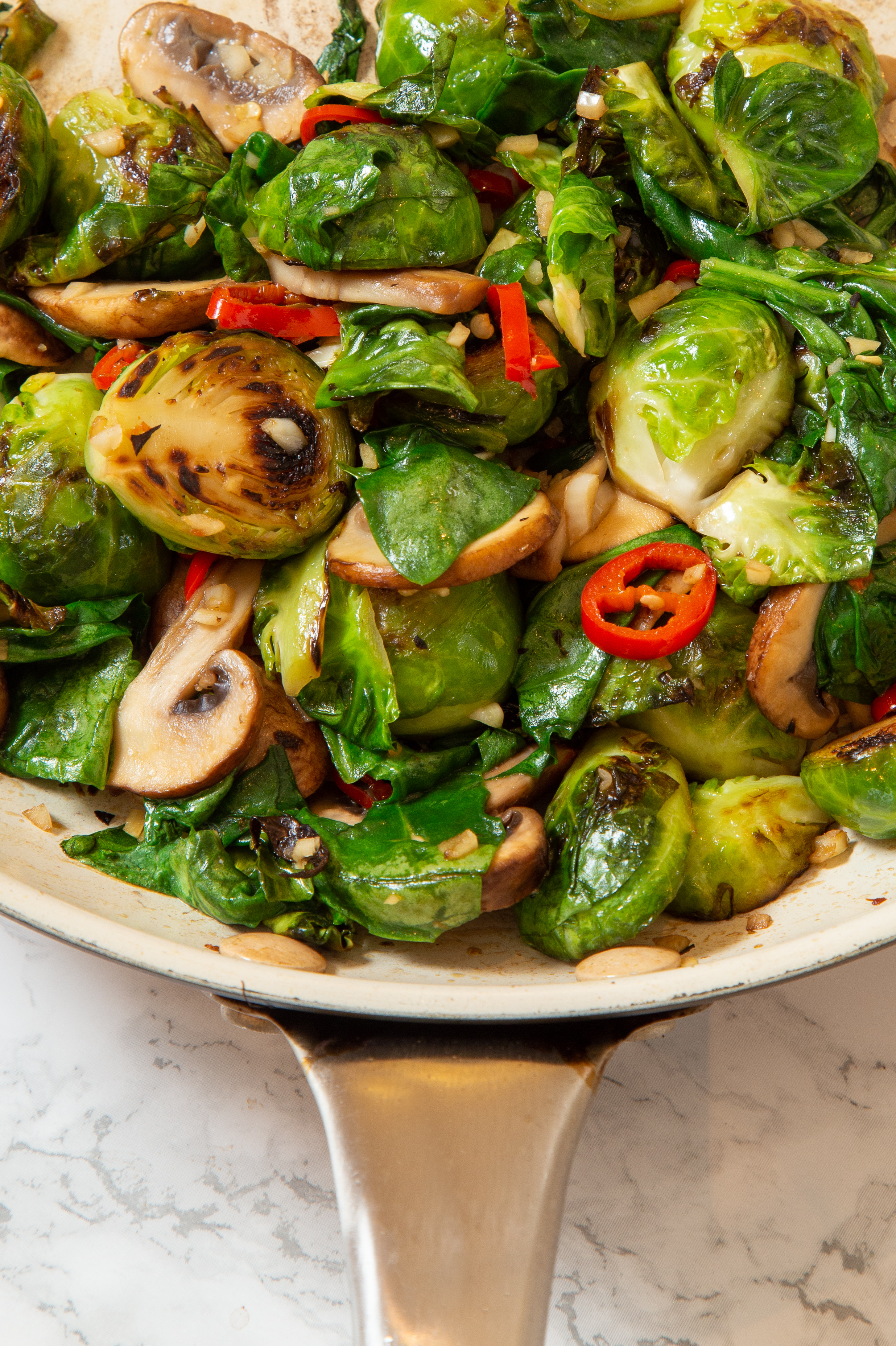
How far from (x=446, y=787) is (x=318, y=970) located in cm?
55

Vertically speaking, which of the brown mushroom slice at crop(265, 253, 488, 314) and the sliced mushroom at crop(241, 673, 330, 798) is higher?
the brown mushroom slice at crop(265, 253, 488, 314)

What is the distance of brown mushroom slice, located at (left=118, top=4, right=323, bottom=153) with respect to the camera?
A: 2.91m

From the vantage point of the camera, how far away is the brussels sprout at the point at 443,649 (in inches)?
93.4

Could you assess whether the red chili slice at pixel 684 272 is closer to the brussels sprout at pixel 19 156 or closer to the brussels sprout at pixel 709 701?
the brussels sprout at pixel 709 701

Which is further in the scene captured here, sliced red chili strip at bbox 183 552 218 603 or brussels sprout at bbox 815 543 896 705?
sliced red chili strip at bbox 183 552 218 603

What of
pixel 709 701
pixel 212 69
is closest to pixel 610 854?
pixel 709 701

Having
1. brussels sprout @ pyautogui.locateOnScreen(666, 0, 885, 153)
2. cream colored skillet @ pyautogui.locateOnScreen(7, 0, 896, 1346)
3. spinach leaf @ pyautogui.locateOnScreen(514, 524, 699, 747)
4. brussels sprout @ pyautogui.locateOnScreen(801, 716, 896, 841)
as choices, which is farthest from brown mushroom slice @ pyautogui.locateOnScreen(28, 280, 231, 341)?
brussels sprout @ pyautogui.locateOnScreen(801, 716, 896, 841)

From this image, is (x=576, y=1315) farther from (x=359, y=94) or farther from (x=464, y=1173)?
(x=359, y=94)

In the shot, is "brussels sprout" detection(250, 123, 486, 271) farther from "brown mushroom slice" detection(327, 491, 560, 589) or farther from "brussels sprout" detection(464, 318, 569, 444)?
"brown mushroom slice" detection(327, 491, 560, 589)

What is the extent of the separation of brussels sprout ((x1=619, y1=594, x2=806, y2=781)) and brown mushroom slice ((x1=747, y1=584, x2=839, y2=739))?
0.03 meters

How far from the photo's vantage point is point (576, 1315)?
7.90 feet

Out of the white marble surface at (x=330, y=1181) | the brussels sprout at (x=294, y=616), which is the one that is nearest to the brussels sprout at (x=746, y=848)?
the white marble surface at (x=330, y=1181)

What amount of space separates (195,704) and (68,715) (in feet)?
1.31

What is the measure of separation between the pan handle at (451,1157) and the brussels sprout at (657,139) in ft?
6.51
